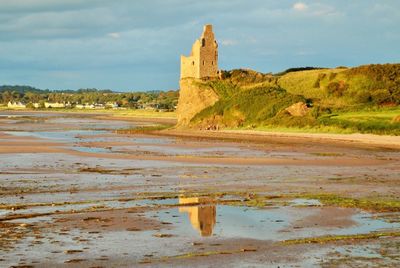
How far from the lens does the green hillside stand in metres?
50.0

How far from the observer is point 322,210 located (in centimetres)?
1566

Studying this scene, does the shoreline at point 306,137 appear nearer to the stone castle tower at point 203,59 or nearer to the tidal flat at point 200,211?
the tidal flat at point 200,211

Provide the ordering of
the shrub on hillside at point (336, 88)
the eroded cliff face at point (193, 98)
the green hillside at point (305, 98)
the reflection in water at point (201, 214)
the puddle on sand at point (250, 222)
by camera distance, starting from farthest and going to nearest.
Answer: the eroded cliff face at point (193, 98) < the shrub on hillside at point (336, 88) < the green hillside at point (305, 98) < the reflection in water at point (201, 214) < the puddle on sand at point (250, 222)

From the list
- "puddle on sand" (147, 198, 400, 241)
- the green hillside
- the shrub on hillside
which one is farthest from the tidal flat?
the shrub on hillside

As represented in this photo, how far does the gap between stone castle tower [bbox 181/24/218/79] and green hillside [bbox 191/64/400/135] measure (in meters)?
1.34

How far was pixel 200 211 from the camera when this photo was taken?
15.5m

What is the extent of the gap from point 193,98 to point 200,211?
45794mm

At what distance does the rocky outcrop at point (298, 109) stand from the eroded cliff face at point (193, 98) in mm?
9012

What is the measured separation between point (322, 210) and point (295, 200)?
169 centimetres

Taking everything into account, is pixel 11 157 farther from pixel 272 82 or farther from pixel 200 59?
pixel 272 82

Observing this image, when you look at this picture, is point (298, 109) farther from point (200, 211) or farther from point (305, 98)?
point (200, 211)

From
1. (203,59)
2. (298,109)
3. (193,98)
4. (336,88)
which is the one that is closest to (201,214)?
(298,109)

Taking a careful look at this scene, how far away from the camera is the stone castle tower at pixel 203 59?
59375 mm

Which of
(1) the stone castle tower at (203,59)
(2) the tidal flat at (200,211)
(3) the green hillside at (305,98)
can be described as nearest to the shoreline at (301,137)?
(3) the green hillside at (305,98)
